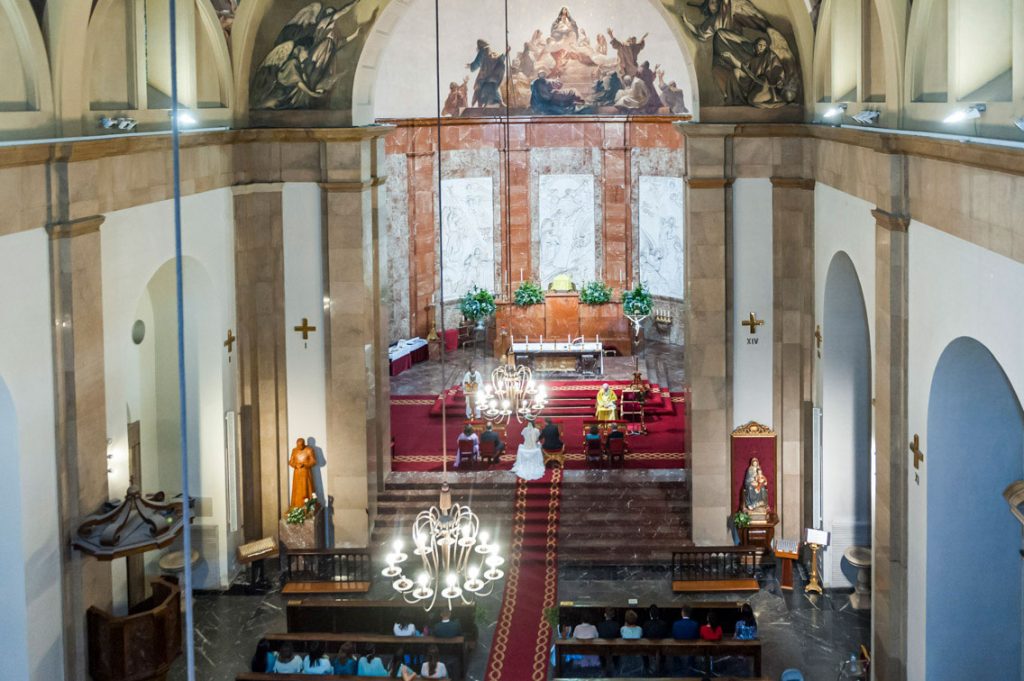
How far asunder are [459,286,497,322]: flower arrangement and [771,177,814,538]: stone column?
12.8 metres

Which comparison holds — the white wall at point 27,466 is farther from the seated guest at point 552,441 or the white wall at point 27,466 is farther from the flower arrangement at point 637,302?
the flower arrangement at point 637,302

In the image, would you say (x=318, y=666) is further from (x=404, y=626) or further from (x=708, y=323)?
(x=708, y=323)

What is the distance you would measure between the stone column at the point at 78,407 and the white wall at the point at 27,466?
16 centimetres

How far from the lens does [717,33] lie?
851 inches

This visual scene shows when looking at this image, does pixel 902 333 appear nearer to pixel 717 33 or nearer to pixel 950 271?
pixel 950 271

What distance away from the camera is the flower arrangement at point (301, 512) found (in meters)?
22.2

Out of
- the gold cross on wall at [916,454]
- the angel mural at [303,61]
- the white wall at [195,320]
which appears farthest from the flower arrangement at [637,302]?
the gold cross on wall at [916,454]

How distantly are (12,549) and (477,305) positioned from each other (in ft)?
65.8

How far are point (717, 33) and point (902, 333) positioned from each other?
770 cm

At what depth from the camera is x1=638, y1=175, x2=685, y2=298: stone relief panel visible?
33.8 m

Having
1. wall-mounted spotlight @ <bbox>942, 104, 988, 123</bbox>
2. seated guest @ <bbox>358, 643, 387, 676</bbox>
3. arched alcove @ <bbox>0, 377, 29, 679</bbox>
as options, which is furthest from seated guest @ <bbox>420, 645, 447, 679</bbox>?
wall-mounted spotlight @ <bbox>942, 104, 988, 123</bbox>

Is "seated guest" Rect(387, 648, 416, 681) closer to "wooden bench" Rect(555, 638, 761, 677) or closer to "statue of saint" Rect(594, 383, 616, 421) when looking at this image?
"wooden bench" Rect(555, 638, 761, 677)

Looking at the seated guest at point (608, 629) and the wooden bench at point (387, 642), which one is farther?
the seated guest at point (608, 629)

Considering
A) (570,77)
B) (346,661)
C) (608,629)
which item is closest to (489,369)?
(570,77)
